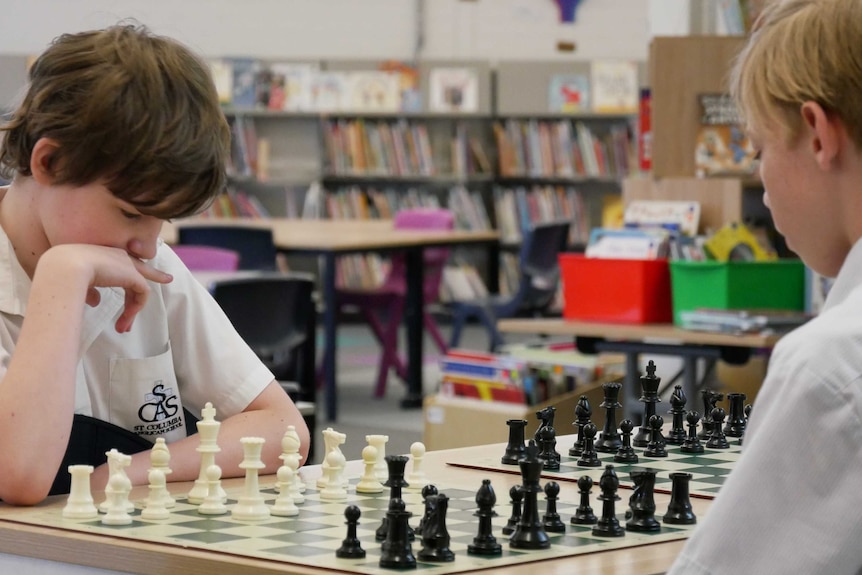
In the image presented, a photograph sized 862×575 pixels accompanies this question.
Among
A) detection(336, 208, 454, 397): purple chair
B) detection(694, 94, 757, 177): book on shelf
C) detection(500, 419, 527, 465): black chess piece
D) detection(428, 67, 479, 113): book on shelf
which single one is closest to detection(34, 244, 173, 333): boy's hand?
detection(500, 419, 527, 465): black chess piece

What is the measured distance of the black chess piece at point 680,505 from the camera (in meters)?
1.28

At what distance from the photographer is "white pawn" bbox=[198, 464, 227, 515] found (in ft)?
4.34

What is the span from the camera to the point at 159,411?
1.78m

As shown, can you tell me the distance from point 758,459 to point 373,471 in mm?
566

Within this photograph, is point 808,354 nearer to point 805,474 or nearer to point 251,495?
point 805,474

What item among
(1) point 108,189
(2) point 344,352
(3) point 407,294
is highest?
(1) point 108,189

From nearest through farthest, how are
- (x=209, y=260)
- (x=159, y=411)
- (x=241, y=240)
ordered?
(x=159, y=411)
(x=209, y=260)
(x=241, y=240)

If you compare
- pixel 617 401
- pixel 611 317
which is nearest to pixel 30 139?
pixel 617 401

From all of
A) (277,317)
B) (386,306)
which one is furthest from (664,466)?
(386,306)

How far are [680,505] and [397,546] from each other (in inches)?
12.5

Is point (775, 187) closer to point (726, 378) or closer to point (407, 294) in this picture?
point (726, 378)

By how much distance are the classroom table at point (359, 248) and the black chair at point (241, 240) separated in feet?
0.22

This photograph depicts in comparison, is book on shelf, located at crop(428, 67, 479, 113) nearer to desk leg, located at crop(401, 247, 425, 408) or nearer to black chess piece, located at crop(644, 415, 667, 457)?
desk leg, located at crop(401, 247, 425, 408)

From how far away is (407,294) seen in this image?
7.06 m
